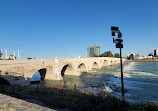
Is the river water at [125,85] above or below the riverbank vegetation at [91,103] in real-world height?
below

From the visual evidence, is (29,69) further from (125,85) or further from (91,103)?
(125,85)

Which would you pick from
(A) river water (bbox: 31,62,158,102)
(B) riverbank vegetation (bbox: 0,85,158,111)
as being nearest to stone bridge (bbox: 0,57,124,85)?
(A) river water (bbox: 31,62,158,102)

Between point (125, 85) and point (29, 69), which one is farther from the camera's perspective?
point (125, 85)

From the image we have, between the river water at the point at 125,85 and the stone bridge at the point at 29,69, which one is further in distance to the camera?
the river water at the point at 125,85

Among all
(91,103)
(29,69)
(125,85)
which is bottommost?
(125,85)

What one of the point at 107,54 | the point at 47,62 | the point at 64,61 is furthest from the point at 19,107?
the point at 107,54

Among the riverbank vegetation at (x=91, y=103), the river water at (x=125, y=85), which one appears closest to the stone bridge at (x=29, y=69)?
the river water at (x=125, y=85)

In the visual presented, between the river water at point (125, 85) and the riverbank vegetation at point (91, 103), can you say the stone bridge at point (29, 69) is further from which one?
the riverbank vegetation at point (91, 103)

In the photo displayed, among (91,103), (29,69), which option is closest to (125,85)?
(91,103)

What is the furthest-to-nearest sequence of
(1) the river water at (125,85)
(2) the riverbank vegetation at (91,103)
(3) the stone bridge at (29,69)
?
(1) the river water at (125,85), (3) the stone bridge at (29,69), (2) the riverbank vegetation at (91,103)

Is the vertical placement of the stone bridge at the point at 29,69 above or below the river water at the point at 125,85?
above

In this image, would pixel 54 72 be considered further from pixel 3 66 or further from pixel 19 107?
pixel 19 107

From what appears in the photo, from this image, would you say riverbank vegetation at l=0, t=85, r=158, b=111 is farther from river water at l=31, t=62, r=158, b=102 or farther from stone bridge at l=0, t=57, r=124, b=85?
stone bridge at l=0, t=57, r=124, b=85

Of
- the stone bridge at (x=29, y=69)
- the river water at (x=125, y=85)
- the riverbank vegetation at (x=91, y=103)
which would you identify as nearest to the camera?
the riverbank vegetation at (x=91, y=103)
